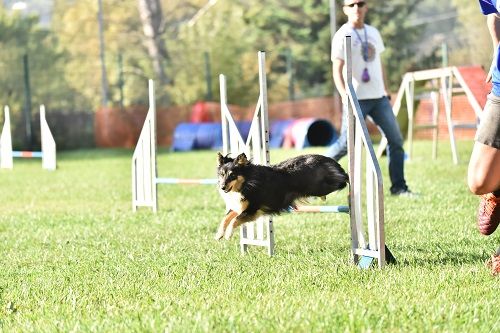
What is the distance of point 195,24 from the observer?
2105 inches

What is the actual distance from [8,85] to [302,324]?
106ft

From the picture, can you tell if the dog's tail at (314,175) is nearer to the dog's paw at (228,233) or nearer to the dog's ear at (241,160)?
the dog's ear at (241,160)

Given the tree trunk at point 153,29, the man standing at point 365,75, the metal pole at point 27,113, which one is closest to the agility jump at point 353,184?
the man standing at point 365,75

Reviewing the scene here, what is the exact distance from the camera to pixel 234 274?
5387 millimetres

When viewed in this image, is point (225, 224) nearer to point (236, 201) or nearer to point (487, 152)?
point (236, 201)

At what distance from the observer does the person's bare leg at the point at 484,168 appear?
488cm

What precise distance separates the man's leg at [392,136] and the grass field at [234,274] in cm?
20

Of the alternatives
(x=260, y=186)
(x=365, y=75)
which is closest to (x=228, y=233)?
(x=260, y=186)

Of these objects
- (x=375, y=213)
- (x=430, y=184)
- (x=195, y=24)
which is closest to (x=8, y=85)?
(x=195, y=24)

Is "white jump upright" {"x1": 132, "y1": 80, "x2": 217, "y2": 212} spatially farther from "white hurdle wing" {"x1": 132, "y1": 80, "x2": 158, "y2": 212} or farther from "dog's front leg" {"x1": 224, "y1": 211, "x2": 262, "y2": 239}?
"dog's front leg" {"x1": 224, "y1": 211, "x2": 262, "y2": 239}

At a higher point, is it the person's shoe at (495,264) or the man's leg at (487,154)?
the man's leg at (487,154)

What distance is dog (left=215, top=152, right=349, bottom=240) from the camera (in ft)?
19.2

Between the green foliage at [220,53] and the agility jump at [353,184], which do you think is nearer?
the agility jump at [353,184]

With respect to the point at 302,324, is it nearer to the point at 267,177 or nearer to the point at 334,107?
the point at 267,177
